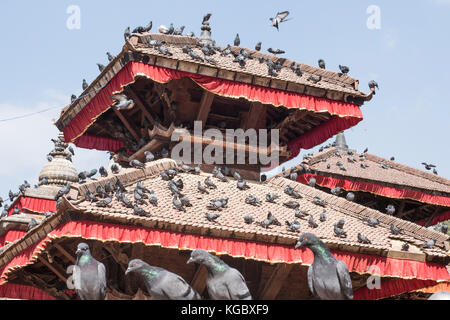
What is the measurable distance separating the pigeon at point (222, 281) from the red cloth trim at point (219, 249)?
2.70 metres

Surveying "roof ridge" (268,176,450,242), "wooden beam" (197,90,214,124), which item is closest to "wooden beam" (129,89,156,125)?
"wooden beam" (197,90,214,124)

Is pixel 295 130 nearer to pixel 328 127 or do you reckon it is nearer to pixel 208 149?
pixel 328 127

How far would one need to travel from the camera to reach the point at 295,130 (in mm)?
16406

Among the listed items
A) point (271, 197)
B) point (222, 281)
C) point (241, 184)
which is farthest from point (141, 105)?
point (222, 281)

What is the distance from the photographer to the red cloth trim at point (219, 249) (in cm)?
1037

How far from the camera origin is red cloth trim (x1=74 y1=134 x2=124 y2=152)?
17000 mm

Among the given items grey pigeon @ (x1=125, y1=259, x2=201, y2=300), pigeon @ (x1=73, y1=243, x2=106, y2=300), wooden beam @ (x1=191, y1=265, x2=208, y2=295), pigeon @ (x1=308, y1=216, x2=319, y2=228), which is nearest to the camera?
grey pigeon @ (x1=125, y1=259, x2=201, y2=300)

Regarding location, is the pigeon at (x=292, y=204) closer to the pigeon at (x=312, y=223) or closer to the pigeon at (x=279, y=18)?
the pigeon at (x=312, y=223)

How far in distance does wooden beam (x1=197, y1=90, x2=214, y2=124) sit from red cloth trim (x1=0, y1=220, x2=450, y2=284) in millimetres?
4163

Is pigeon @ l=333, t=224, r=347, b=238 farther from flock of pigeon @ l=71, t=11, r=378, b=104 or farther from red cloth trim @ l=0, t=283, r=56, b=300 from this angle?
red cloth trim @ l=0, t=283, r=56, b=300

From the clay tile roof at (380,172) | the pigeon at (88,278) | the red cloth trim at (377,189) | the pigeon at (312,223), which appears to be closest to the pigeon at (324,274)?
the pigeon at (88,278)

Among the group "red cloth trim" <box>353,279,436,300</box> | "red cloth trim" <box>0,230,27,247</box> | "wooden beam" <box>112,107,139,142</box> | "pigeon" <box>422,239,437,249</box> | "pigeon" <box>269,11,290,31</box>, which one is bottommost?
"red cloth trim" <box>353,279,436,300</box>
